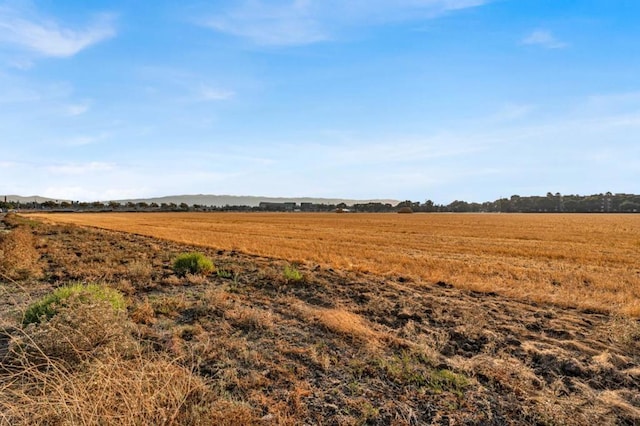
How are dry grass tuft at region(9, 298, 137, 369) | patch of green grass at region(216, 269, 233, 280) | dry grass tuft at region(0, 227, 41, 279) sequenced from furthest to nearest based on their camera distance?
patch of green grass at region(216, 269, 233, 280)
dry grass tuft at region(0, 227, 41, 279)
dry grass tuft at region(9, 298, 137, 369)

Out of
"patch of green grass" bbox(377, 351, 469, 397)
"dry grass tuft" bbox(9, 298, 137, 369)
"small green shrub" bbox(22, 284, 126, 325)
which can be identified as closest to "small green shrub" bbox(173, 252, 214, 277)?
"small green shrub" bbox(22, 284, 126, 325)

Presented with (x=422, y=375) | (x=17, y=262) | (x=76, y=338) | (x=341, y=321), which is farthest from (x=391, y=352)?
(x=17, y=262)

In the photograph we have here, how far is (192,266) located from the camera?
13.5 meters

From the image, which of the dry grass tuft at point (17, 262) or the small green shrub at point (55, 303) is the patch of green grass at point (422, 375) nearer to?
the small green shrub at point (55, 303)

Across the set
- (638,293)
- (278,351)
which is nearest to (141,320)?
(278,351)

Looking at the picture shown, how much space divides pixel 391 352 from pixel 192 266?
9.23 m

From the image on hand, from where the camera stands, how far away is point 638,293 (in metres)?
11.5

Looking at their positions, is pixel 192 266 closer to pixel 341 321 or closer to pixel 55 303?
pixel 55 303

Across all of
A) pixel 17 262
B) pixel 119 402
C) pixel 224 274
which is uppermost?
pixel 119 402

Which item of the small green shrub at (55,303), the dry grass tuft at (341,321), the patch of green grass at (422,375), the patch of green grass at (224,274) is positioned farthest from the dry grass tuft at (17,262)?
the patch of green grass at (422,375)

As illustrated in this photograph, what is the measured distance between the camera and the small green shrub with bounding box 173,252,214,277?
13.1m

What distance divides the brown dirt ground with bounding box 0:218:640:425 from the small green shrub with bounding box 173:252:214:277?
79.5 inches

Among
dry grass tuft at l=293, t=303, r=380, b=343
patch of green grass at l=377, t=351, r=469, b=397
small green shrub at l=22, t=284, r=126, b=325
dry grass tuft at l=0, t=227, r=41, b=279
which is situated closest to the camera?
patch of green grass at l=377, t=351, r=469, b=397

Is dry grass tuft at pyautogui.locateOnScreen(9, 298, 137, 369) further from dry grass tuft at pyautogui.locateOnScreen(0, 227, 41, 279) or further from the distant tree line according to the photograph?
the distant tree line
